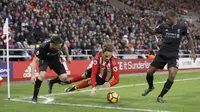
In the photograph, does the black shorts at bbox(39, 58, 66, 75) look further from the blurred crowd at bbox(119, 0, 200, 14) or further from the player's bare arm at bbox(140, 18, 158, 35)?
the blurred crowd at bbox(119, 0, 200, 14)

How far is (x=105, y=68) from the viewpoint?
368 inches

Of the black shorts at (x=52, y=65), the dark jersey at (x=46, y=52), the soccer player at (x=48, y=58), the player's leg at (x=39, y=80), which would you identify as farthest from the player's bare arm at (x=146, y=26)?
the player's leg at (x=39, y=80)

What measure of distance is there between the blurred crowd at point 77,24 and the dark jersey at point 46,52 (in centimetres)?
908

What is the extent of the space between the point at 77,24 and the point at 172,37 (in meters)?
15.9

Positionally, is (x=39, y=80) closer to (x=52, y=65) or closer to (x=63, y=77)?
(x=52, y=65)

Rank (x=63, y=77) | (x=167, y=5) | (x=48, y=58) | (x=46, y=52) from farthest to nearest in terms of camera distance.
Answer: (x=167, y=5), (x=63, y=77), (x=48, y=58), (x=46, y=52)

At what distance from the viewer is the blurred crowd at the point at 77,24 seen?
20141 mm

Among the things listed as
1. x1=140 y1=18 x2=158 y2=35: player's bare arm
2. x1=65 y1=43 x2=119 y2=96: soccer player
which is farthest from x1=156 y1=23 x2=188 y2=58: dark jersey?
x1=65 y1=43 x2=119 y2=96: soccer player

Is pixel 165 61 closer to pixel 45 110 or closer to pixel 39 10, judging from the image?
pixel 45 110

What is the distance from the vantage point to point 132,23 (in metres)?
31.1

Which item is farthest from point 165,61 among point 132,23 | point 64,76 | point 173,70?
point 132,23

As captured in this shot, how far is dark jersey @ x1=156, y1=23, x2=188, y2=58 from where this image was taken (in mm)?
9273

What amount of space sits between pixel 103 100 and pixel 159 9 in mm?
32257

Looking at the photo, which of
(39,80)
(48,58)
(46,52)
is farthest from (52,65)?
(39,80)
